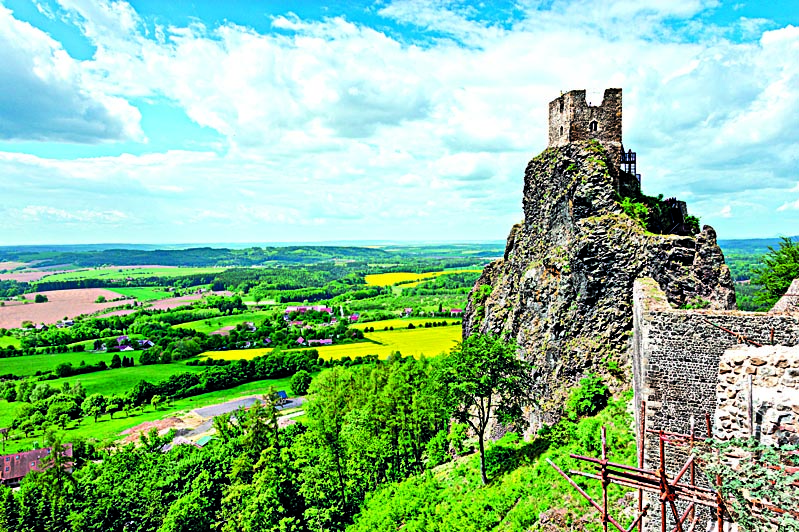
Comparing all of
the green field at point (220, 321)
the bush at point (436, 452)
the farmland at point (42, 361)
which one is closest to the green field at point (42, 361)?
the farmland at point (42, 361)

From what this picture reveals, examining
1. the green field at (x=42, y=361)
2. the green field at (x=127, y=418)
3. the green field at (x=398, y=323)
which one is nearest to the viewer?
the green field at (x=127, y=418)

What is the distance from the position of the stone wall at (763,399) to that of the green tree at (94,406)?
74193mm

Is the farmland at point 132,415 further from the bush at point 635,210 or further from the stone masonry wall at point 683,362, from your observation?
the stone masonry wall at point 683,362

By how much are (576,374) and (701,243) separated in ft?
26.7

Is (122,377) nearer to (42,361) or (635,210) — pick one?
(42,361)

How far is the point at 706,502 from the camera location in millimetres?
5910

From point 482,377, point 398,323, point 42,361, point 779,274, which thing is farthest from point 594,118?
point 42,361

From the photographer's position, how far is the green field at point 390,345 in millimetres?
82206

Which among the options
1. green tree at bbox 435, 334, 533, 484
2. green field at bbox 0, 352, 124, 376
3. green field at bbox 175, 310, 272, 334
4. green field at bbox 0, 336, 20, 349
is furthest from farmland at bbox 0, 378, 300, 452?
green field at bbox 0, 336, 20, 349

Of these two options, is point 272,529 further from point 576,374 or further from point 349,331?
point 349,331

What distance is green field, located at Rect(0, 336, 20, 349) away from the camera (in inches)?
4259

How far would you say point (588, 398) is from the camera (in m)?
22.2

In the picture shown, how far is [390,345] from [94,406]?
1833 inches

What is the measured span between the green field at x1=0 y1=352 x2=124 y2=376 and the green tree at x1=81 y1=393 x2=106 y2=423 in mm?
20991
